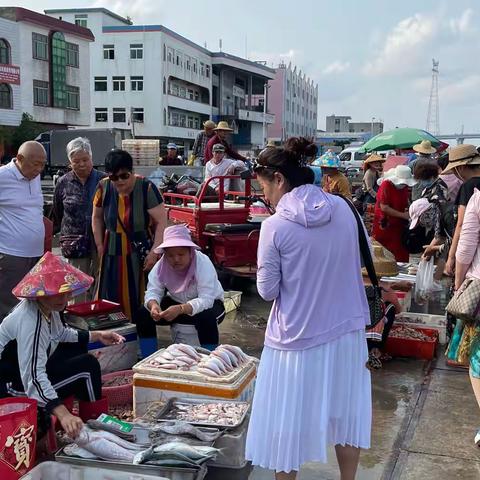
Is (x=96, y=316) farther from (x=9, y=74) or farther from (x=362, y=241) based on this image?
(x=9, y=74)

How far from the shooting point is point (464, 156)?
3805mm

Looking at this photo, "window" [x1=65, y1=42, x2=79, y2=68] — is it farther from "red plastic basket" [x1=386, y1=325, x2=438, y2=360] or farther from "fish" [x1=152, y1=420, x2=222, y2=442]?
Result: "fish" [x1=152, y1=420, x2=222, y2=442]

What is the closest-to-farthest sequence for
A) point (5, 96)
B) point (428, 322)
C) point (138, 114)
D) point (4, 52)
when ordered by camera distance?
point (428, 322)
point (5, 96)
point (4, 52)
point (138, 114)

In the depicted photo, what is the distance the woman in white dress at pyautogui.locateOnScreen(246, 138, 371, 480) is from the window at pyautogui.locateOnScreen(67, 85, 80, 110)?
4379cm

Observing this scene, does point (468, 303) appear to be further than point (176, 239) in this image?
No

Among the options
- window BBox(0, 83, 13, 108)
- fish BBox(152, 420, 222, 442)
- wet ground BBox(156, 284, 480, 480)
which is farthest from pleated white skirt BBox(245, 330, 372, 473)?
window BBox(0, 83, 13, 108)

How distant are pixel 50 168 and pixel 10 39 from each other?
20.4 m

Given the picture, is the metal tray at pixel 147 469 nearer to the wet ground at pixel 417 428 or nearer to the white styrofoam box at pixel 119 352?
the wet ground at pixel 417 428

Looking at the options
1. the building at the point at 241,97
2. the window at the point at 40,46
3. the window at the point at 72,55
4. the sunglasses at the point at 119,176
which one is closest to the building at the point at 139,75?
the building at the point at 241,97

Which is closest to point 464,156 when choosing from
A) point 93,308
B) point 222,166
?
point 93,308

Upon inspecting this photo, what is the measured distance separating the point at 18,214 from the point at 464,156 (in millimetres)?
3224

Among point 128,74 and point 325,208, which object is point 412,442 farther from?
point 128,74

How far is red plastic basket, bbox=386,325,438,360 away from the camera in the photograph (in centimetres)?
493

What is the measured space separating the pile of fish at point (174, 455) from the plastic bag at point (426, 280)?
10.6ft
